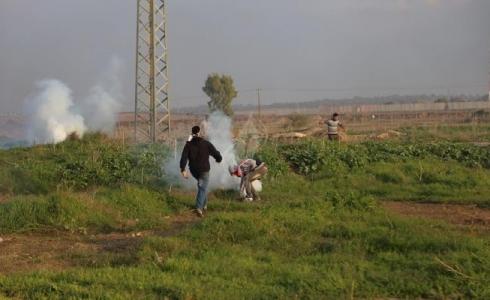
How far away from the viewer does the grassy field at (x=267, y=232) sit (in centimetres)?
667

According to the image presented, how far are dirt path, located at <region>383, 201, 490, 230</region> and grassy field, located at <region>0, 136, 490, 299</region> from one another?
38 cm

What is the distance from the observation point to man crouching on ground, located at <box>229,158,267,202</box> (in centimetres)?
1339

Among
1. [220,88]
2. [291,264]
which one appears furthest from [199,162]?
[220,88]

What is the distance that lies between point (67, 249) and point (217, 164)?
5.72 meters

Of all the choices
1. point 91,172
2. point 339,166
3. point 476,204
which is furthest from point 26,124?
point 476,204

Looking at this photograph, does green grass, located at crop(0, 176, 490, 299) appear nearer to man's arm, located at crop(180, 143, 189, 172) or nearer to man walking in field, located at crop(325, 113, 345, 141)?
man's arm, located at crop(180, 143, 189, 172)

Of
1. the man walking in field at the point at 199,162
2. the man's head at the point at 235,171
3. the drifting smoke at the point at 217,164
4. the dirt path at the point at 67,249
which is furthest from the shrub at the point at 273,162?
the dirt path at the point at 67,249

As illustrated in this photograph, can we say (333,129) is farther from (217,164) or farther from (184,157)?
(184,157)

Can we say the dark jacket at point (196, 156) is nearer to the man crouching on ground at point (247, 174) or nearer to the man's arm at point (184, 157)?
the man's arm at point (184, 157)

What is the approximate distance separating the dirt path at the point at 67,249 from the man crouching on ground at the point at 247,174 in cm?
217

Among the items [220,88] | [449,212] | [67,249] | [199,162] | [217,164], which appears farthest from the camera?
[220,88]

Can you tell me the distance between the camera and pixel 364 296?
6430 mm

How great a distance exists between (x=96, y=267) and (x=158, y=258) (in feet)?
2.87

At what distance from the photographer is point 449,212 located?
11734 millimetres
